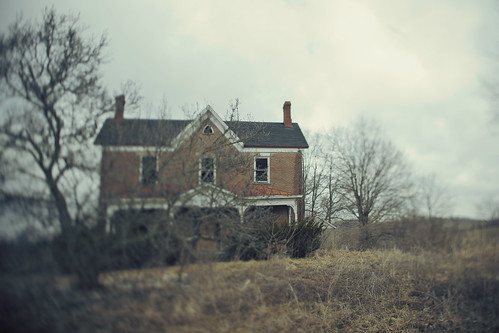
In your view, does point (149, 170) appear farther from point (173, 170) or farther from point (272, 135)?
point (272, 135)

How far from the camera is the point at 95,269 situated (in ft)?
19.4

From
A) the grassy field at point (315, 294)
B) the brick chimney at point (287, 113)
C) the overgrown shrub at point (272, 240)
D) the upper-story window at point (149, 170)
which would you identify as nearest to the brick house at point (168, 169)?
the upper-story window at point (149, 170)

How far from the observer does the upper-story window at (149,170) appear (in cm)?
762

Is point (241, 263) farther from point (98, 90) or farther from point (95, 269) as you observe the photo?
point (98, 90)

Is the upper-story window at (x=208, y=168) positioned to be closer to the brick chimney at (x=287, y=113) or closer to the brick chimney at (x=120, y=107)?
the brick chimney at (x=120, y=107)

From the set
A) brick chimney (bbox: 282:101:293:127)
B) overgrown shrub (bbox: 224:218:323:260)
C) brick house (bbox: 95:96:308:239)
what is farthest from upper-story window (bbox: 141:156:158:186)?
brick chimney (bbox: 282:101:293:127)

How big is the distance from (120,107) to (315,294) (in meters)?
8.36

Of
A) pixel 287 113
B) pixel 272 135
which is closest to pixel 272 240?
pixel 272 135

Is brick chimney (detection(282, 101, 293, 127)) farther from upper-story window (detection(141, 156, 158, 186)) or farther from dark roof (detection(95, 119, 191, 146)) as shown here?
upper-story window (detection(141, 156, 158, 186))

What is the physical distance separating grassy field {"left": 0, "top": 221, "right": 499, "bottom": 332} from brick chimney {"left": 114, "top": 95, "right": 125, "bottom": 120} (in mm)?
4293

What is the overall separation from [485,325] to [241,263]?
6.31 metres

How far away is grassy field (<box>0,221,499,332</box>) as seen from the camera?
539 cm

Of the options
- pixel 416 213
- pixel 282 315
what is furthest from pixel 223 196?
pixel 416 213

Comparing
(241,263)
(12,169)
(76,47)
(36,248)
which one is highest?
(76,47)
